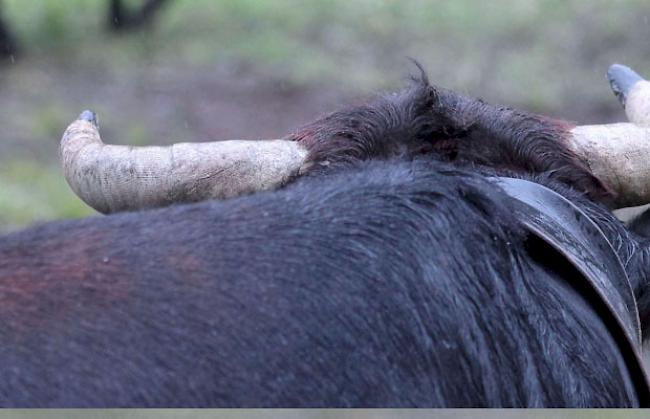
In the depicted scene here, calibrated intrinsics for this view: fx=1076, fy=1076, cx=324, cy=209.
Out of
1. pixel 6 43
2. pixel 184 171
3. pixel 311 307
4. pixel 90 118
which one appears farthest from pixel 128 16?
pixel 311 307

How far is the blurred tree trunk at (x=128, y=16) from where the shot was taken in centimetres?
1084

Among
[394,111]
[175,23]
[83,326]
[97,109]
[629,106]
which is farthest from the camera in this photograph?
[175,23]


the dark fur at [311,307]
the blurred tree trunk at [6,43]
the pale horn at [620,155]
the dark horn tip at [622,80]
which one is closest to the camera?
the dark fur at [311,307]

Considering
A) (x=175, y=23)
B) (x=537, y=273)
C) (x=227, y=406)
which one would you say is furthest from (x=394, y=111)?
(x=175, y=23)

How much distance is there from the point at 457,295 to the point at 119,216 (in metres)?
0.58

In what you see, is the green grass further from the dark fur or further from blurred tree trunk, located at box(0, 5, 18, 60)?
the dark fur

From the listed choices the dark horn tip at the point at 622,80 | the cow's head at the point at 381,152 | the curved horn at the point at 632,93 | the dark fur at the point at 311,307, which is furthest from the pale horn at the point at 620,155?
the dark fur at the point at 311,307

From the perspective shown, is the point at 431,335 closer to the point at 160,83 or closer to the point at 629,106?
the point at 629,106

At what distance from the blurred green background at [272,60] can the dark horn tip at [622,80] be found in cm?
594

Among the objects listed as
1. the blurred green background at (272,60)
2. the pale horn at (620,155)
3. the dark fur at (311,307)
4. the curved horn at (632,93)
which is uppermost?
the blurred green background at (272,60)

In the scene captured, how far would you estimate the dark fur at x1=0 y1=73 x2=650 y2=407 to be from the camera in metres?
1.49

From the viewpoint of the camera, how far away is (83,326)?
150 centimetres

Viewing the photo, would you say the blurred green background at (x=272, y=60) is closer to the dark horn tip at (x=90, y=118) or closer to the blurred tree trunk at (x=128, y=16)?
the blurred tree trunk at (x=128, y=16)

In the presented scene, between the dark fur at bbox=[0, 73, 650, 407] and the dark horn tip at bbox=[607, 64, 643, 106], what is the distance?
130 centimetres
